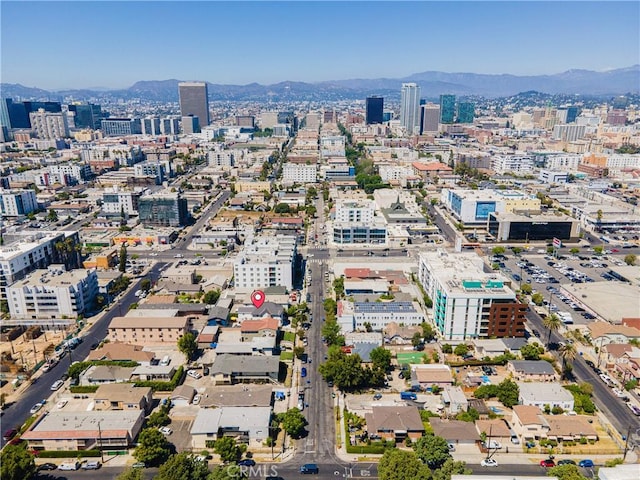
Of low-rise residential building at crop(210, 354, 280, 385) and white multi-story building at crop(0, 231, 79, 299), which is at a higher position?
white multi-story building at crop(0, 231, 79, 299)

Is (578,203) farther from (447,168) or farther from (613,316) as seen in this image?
(613,316)

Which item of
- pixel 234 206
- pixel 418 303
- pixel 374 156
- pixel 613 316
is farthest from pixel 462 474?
pixel 374 156

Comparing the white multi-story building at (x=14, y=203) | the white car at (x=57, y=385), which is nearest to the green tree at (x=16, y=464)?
the white car at (x=57, y=385)

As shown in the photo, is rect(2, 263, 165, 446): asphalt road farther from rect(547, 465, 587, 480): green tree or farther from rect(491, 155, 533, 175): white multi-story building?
rect(491, 155, 533, 175): white multi-story building

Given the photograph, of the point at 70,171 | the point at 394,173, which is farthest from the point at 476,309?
the point at 70,171

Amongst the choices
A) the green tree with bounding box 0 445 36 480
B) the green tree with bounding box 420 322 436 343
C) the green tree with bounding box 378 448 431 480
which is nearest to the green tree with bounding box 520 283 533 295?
the green tree with bounding box 420 322 436 343
